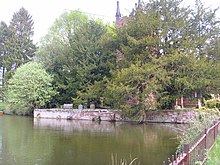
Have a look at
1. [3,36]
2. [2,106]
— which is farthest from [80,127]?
[3,36]

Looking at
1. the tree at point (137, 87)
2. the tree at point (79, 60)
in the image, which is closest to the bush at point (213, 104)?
the tree at point (137, 87)

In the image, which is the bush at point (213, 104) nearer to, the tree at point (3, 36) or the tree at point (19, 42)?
the tree at point (19, 42)

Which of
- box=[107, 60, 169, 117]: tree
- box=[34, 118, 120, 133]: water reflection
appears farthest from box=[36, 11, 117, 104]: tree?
box=[34, 118, 120, 133]: water reflection

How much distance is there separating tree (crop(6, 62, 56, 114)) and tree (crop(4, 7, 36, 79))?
955 centimetres

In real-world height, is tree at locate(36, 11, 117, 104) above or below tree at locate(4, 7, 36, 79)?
below

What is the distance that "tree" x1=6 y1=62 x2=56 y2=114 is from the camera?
2997 cm

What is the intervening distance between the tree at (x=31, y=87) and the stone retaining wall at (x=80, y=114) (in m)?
2.00

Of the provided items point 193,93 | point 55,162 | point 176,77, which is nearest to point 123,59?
point 176,77

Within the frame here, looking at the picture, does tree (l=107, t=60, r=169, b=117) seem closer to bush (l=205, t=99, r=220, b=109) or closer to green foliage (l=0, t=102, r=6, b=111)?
bush (l=205, t=99, r=220, b=109)

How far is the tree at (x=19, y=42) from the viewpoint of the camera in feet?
135

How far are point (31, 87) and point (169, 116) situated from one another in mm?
14543

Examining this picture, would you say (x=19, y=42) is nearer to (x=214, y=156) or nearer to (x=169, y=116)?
(x=169, y=116)

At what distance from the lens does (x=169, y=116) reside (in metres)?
23.4

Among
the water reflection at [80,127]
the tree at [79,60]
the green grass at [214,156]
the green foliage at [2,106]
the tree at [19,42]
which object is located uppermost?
the tree at [19,42]
